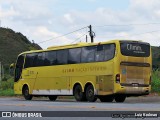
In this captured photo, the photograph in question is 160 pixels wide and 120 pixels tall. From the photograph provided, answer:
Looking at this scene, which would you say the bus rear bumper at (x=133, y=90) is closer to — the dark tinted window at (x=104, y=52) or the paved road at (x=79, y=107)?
the dark tinted window at (x=104, y=52)

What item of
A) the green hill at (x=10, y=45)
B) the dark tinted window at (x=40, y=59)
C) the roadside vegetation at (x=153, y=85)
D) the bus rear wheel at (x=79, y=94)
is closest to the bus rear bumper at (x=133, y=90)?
the bus rear wheel at (x=79, y=94)

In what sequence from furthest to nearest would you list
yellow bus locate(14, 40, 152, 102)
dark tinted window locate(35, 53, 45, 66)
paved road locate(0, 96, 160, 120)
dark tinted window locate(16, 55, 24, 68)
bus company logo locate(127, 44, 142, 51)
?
1. dark tinted window locate(16, 55, 24, 68)
2. dark tinted window locate(35, 53, 45, 66)
3. bus company logo locate(127, 44, 142, 51)
4. yellow bus locate(14, 40, 152, 102)
5. paved road locate(0, 96, 160, 120)

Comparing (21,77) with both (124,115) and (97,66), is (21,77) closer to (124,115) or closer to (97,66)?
(97,66)

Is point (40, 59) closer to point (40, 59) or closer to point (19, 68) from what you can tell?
point (40, 59)

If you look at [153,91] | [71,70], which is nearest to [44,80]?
[71,70]

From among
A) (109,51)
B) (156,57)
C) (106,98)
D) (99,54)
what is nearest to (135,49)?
(109,51)

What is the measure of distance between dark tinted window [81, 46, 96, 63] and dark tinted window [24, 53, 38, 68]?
501cm

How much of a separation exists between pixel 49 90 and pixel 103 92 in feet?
18.0

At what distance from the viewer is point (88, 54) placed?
92.7 feet

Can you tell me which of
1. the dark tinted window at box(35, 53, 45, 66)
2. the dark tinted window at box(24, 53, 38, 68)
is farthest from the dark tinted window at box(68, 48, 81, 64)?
the dark tinted window at box(24, 53, 38, 68)

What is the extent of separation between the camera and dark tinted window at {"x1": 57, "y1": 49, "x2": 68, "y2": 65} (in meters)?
30.0

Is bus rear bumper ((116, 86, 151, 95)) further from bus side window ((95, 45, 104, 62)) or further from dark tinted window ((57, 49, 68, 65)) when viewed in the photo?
dark tinted window ((57, 49, 68, 65))

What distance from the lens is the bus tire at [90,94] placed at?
27578 millimetres

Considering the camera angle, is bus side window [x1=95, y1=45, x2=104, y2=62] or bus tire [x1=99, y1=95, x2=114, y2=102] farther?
bus tire [x1=99, y1=95, x2=114, y2=102]
